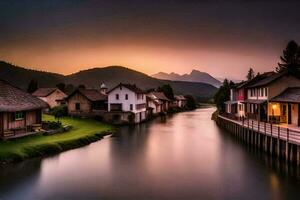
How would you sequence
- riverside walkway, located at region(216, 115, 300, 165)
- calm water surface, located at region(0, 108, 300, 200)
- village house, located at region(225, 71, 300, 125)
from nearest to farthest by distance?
1. calm water surface, located at region(0, 108, 300, 200)
2. riverside walkway, located at region(216, 115, 300, 165)
3. village house, located at region(225, 71, 300, 125)

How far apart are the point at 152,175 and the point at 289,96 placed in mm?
22737

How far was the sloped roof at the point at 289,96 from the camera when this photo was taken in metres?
38.2

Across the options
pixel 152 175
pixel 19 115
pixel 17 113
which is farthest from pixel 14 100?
pixel 152 175

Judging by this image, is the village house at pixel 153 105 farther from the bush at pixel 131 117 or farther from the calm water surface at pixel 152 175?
the calm water surface at pixel 152 175

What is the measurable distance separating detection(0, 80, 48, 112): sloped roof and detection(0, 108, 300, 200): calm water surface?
7364 millimetres

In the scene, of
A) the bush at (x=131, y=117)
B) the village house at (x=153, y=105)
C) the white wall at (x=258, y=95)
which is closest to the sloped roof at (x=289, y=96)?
the white wall at (x=258, y=95)

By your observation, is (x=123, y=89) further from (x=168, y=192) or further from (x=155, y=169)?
(x=168, y=192)

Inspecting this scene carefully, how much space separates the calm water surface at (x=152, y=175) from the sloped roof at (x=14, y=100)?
736 cm

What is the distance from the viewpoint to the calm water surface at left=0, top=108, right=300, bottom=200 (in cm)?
2222

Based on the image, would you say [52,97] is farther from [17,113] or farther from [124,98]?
[17,113]

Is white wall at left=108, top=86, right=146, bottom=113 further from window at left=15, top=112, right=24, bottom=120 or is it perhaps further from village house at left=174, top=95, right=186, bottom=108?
village house at left=174, top=95, right=186, bottom=108

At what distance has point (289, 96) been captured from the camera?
1619 inches

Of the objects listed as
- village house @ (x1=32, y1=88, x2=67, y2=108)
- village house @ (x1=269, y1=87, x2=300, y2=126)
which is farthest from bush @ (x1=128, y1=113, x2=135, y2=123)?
village house @ (x1=269, y1=87, x2=300, y2=126)

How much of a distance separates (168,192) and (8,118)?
21194 millimetres
